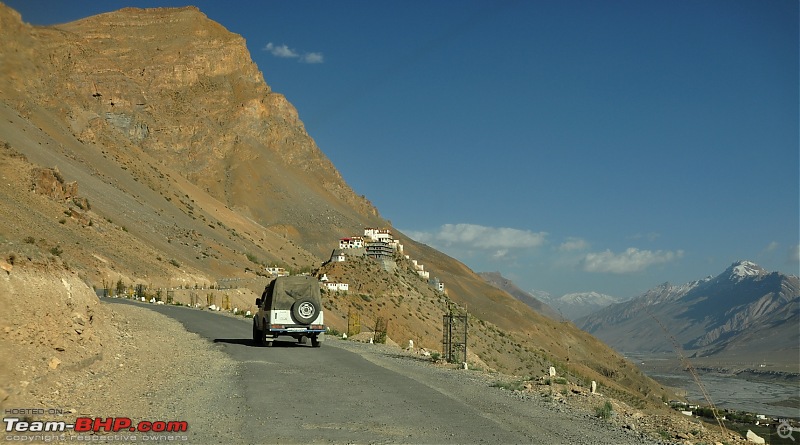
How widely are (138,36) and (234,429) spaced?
197 meters

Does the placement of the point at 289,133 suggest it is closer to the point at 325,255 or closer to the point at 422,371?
the point at 325,255

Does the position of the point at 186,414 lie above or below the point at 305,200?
below

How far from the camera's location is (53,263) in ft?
51.2

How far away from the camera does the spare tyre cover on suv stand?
23781mm

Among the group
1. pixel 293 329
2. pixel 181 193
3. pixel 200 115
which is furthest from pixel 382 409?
pixel 200 115

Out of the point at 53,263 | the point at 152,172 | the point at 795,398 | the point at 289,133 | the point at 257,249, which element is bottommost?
the point at 795,398

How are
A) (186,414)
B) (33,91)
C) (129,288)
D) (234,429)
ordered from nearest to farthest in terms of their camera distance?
(234,429)
(186,414)
(129,288)
(33,91)

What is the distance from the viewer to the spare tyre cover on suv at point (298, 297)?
936 inches

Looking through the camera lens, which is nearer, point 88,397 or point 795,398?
point 88,397

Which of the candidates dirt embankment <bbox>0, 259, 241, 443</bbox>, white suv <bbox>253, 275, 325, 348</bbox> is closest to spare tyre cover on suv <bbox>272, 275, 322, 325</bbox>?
white suv <bbox>253, 275, 325, 348</bbox>

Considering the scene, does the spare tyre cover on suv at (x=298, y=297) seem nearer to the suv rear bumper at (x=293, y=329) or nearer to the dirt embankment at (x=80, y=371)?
the suv rear bumper at (x=293, y=329)

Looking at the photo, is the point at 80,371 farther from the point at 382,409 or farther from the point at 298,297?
the point at 298,297

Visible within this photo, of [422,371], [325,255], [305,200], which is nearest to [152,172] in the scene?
[325,255]

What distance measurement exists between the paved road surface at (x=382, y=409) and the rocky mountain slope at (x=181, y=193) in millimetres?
4581
